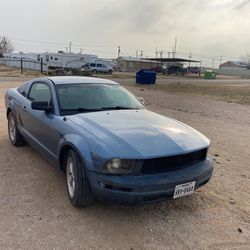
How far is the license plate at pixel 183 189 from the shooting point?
331 cm

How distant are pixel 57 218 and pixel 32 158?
2046mm

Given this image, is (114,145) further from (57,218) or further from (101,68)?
(101,68)

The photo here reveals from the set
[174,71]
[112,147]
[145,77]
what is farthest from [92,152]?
[174,71]

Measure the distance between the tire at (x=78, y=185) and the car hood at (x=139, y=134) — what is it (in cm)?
36

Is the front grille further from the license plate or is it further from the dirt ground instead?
the dirt ground

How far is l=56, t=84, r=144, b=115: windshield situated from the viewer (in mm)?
4346

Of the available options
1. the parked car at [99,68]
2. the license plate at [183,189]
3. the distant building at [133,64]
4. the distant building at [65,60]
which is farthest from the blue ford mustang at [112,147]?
the distant building at [133,64]

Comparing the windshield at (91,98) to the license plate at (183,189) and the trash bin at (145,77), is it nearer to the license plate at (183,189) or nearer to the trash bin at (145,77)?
the license plate at (183,189)

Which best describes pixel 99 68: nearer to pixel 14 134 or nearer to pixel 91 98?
pixel 14 134

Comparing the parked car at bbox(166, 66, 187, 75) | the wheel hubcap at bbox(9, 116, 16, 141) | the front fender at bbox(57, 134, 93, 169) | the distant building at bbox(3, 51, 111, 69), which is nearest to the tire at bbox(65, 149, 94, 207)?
the front fender at bbox(57, 134, 93, 169)

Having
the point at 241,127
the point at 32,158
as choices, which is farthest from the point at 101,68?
the point at 32,158

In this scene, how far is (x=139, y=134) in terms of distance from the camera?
3.52 metres

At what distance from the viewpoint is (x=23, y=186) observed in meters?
4.20

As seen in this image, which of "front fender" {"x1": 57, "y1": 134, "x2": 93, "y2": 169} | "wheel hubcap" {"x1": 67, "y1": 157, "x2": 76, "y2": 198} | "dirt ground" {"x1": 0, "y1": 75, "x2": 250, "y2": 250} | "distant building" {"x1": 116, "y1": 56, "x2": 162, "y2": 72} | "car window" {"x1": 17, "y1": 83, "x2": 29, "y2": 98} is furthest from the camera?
"distant building" {"x1": 116, "y1": 56, "x2": 162, "y2": 72}
